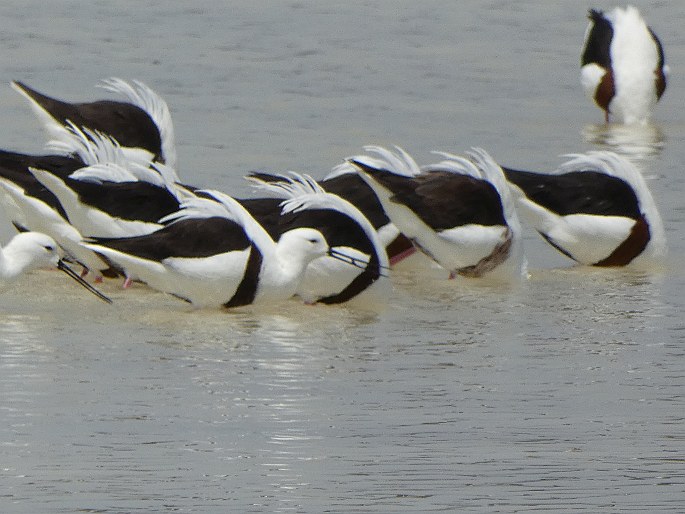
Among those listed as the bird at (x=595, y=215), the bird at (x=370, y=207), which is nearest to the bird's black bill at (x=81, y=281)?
the bird at (x=370, y=207)

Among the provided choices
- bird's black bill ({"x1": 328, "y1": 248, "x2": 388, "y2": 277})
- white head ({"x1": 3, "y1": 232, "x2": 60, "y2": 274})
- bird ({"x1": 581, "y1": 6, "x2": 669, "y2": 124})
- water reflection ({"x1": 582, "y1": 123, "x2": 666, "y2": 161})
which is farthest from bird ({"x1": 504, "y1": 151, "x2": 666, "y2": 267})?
bird ({"x1": 581, "y1": 6, "x2": 669, "y2": 124})

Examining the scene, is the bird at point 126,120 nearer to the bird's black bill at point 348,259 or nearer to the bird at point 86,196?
the bird at point 86,196

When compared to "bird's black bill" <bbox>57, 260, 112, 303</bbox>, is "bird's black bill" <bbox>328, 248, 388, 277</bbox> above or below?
above

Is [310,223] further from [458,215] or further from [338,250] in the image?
[458,215]

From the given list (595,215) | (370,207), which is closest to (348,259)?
(370,207)

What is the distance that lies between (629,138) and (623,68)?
133 cm

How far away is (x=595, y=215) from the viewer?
977 centimetres

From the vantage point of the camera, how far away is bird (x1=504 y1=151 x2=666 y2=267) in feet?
31.9

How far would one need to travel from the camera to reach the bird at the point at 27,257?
Result: 323 inches

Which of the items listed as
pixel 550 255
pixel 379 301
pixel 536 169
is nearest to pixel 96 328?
pixel 379 301

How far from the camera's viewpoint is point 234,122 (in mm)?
13438

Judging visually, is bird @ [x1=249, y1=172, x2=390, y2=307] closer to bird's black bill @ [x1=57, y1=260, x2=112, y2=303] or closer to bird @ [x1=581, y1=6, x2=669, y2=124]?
bird's black bill @ [x1=57, y1=260, x2=112, y2=303]

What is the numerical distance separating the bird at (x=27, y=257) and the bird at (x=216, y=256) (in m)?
0.20

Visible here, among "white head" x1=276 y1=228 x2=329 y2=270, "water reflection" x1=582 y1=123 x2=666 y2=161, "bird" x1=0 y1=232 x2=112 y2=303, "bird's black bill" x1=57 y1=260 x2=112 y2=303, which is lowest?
"water reflection" x1=582 y1=123 x2=666 y2=161
